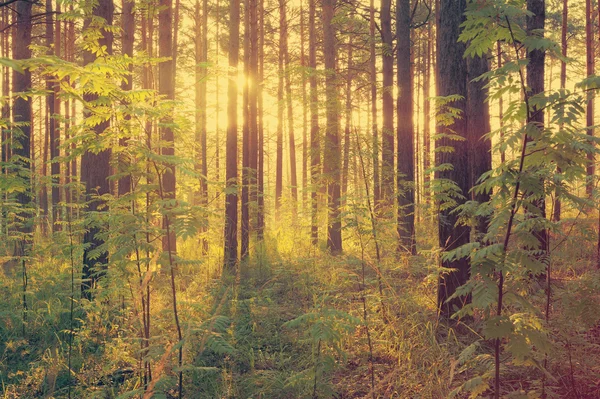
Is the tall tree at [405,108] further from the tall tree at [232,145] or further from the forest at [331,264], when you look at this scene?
the tall tree at [232,145]

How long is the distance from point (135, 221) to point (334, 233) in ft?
28.6

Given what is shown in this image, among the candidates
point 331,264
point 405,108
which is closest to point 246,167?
point 405,108

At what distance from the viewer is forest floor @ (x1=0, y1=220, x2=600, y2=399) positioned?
11.8ft

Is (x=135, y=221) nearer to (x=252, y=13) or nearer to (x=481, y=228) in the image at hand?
(x=481, y=228)

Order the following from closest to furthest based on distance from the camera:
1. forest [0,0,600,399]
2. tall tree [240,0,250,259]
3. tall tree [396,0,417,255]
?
forest [0,0,600,399], tall tree [396,0,417,255], tall tree [240,0,250,259]

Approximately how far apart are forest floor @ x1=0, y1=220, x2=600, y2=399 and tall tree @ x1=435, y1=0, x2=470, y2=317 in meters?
0.39

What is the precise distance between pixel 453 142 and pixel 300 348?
3605 millimetres

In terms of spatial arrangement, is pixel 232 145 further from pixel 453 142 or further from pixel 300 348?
pixel 300 348

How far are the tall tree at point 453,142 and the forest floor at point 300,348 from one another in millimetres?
386

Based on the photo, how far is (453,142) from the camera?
5.68 m

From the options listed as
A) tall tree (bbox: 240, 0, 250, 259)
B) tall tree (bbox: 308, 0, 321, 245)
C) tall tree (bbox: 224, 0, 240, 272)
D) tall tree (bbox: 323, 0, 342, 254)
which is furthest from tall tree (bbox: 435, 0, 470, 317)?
tall tree (bbox: 240, 0, 250, 259)

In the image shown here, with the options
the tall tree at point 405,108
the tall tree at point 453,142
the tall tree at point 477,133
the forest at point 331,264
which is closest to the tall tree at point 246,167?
the forest at point 331,264

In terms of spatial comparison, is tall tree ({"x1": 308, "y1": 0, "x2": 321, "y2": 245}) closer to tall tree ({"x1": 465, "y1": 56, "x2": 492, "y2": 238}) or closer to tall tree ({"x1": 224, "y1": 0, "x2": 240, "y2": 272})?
tall tree ({"x1": 224, "y1": 0, "x2": 240, "y2": 272})

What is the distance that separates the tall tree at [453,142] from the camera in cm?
550
